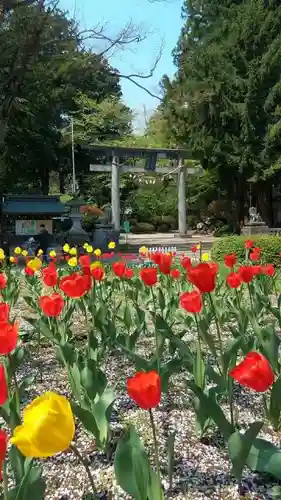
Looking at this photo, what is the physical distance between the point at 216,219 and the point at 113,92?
14340 mm

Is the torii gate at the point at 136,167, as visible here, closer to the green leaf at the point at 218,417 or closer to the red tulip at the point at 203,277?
the red tulip at the point at 203,277

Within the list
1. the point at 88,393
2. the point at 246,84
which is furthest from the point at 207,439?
the point at 246,84

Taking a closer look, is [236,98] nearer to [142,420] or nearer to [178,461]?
[142,420]

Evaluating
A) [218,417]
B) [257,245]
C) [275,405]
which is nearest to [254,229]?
[257,245]

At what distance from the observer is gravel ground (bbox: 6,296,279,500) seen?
1.71 meters

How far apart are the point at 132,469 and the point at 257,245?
410 inches

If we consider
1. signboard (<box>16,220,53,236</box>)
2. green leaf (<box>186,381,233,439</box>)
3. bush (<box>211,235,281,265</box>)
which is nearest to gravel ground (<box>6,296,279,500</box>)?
green leaf (<box>186,381,233,439</box>)

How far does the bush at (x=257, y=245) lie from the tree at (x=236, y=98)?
11579 millimetres

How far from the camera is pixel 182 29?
95.7ft

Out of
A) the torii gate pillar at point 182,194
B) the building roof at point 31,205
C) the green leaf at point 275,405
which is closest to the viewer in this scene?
the green leaf at point 275,405

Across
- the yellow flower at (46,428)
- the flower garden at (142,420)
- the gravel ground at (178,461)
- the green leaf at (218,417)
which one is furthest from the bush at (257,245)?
the yellow flower at (46,428)

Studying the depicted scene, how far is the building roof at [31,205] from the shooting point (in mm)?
18094

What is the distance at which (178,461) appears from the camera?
75.1 inches

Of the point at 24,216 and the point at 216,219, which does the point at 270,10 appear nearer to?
the point at 216,219
